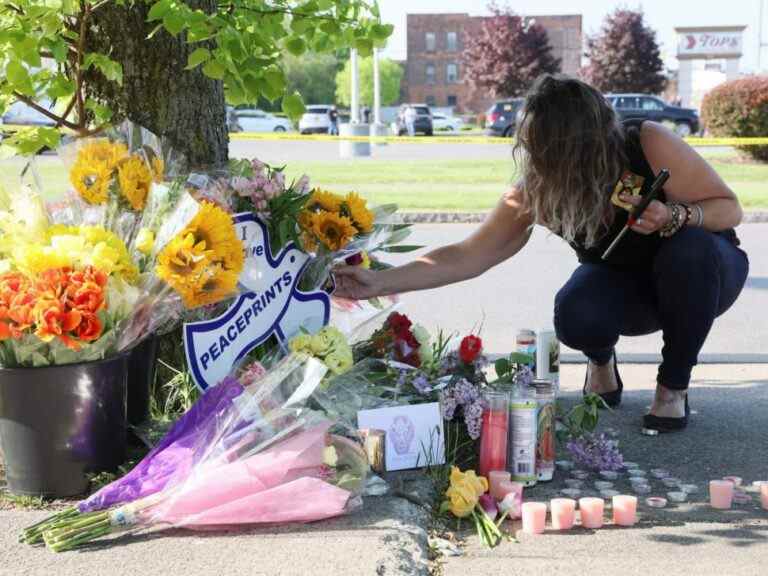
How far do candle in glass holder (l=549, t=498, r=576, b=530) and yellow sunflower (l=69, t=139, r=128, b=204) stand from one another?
1.61 meters

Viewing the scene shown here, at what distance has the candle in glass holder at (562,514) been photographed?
309 cm

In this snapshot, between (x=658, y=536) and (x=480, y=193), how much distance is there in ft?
38.4

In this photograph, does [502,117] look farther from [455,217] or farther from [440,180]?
[455,217]

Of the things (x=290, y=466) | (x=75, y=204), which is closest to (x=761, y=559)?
(x=290, y=466)

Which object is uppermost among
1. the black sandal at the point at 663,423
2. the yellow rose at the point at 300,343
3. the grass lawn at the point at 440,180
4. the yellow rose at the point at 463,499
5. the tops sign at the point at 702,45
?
the tops sign at the point at 702,45

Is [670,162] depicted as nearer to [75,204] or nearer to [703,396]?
[703,396]

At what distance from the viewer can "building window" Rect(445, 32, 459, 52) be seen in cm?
8438

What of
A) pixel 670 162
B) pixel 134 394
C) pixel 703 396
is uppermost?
pixel 670 162

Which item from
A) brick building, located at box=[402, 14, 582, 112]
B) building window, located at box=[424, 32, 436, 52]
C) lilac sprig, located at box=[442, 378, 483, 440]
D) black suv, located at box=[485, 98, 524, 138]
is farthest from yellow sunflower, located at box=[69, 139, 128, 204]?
building window, located at box=[424, 32, 436, 52]

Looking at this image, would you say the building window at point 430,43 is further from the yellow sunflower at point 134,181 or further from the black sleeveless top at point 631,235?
the yellow sunflower at point 134,181

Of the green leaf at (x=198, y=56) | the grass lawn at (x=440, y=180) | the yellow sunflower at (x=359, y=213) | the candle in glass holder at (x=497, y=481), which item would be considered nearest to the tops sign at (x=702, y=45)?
the grass lawn at (x=440, y=180)

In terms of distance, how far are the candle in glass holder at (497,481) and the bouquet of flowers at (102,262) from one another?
96cm

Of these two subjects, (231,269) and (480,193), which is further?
(480,193)

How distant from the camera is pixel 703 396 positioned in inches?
184
